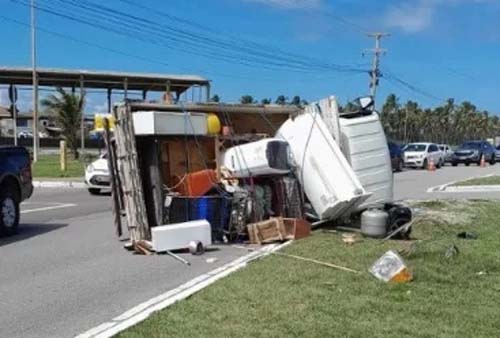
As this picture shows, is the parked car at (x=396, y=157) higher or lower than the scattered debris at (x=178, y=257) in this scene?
higher

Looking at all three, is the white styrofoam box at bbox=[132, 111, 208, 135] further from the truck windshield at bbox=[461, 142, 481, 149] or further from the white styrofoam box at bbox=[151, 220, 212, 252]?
the truck windshield at bbox=[461, 142, 481, 149]

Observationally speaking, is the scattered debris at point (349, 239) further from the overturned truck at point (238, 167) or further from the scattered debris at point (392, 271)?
the scattered debris at point (392, 271)

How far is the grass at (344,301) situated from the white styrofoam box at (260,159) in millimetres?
2639

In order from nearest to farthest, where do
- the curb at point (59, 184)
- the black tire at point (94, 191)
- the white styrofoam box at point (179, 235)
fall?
the white styrofoam box at point (179, 235) → the black tire at point (94, 191) → the curb at point (59, 184)

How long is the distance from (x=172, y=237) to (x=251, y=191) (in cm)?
225

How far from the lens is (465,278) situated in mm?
8688

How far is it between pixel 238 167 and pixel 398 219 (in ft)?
9.69

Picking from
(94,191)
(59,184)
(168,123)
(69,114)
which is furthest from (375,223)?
(69,114)

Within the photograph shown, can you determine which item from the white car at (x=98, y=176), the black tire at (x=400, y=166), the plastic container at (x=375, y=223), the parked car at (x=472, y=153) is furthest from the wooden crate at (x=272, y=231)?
the parked car at (x=472, y=153)

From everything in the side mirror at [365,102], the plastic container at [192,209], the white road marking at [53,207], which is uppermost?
the side mirror at [365,102]

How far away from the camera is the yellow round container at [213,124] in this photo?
13.6m

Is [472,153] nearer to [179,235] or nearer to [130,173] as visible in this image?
[130,173]

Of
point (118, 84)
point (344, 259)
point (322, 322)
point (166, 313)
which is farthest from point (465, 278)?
point (118, 84)

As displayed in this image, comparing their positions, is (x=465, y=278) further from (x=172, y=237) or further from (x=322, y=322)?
(x=172, y=237)
